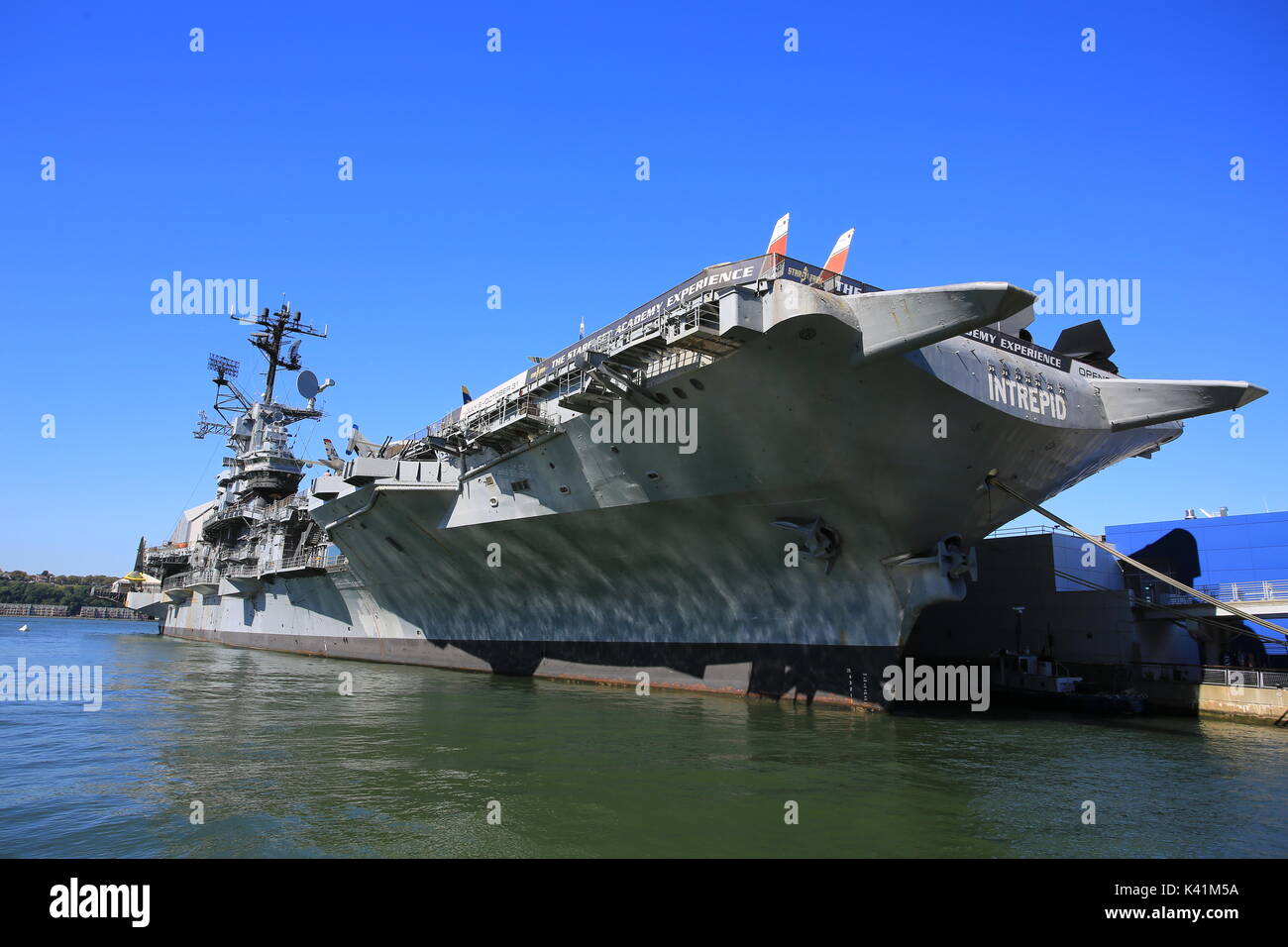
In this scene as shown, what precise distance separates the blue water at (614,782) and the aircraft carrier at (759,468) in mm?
2305

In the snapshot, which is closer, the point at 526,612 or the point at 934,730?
the point at 934,730

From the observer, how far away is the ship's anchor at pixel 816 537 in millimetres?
13711

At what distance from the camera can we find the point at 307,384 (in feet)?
108

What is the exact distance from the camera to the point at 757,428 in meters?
12.9

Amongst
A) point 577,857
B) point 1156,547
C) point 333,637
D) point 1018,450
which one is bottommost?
point 333,637

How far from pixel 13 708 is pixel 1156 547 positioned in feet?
91.5

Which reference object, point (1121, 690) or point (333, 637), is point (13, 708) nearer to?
point (333, 637)
